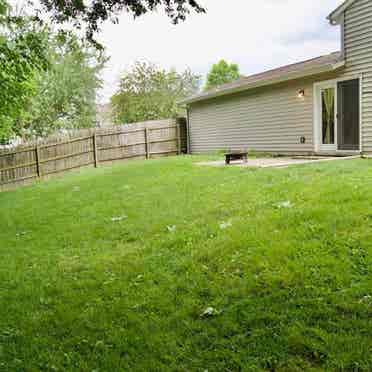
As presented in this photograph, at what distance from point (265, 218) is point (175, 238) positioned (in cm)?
102

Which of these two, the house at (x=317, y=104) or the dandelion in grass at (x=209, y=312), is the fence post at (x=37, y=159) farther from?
the dandelion in grass at (x=209, y=312)

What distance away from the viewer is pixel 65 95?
19984 millimetres

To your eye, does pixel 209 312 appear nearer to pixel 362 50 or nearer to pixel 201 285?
pixel 201 285

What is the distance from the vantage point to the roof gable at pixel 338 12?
877 cm

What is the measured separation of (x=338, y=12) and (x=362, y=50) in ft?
3.87

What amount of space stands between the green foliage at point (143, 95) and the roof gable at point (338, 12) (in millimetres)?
13562

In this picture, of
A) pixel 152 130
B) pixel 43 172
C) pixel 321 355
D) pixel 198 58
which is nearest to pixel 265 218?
pixel 321 355

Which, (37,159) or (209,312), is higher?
(37,159)

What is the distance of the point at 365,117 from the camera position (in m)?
8.74

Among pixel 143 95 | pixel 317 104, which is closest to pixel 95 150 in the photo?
pixel 317 104

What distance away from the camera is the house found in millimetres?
8734

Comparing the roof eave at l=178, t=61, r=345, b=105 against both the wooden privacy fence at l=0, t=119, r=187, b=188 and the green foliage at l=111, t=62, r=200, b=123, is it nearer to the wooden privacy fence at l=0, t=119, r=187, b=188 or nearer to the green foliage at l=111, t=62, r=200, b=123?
the wooden privacy fence at l=0, t=119, r=187, b=188

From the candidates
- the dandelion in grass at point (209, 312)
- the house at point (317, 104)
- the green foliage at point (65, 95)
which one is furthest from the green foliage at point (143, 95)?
the dandelion in grass at point (209, 312)

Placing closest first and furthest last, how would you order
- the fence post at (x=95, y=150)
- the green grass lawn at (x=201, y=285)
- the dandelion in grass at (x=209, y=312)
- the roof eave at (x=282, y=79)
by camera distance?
the green grass lawn at (x=201, y=285) → the dandelion in grass at (x=209, y=312) → the roof eave at (x=282, y=79) → the fence post at (x=95, y=150)
